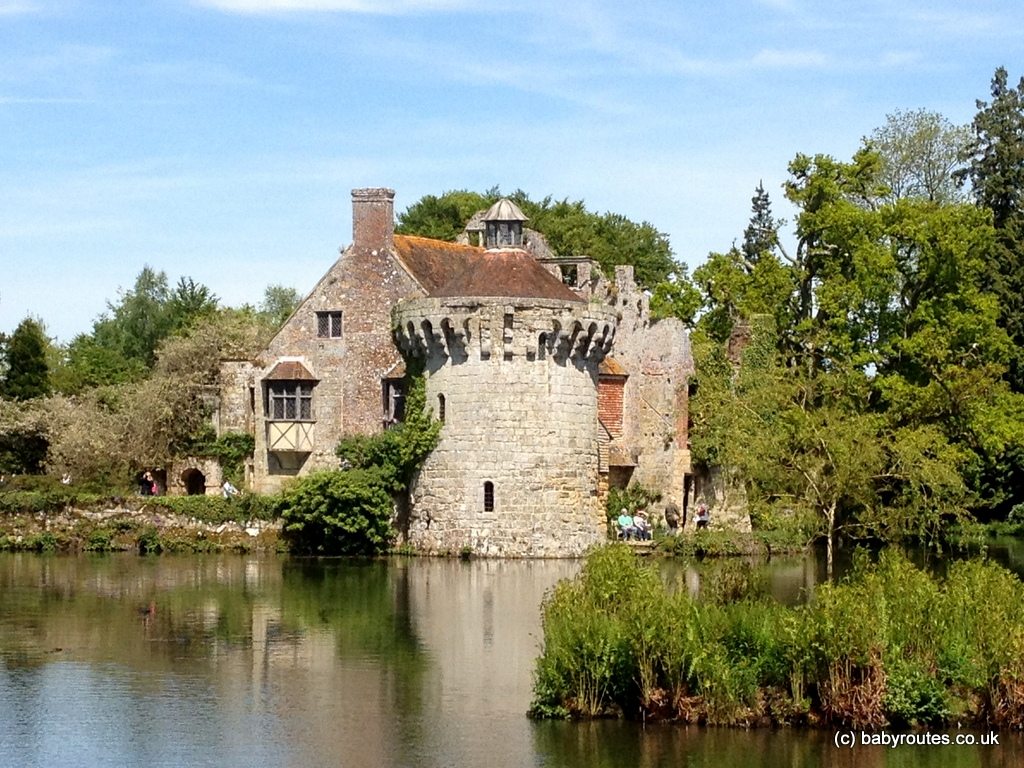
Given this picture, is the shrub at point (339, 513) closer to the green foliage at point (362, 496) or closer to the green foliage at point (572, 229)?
the green foliage at point (362, 496)

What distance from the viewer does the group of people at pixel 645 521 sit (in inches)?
1852

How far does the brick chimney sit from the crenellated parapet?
20.8 feet

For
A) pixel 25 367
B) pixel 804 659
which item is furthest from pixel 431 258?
pixel 804 659

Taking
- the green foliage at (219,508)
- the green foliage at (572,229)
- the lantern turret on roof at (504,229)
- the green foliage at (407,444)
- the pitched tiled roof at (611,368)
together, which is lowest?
the green foliage at (219,508)

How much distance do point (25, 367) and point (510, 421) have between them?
71.8 feet

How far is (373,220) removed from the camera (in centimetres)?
5131

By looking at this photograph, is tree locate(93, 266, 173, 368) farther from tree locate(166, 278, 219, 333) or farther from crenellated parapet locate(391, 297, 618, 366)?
crenellated parapet locate(391, 297, 618, 366)

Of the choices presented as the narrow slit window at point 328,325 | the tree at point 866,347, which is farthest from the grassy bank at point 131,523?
the tree at point 866,347

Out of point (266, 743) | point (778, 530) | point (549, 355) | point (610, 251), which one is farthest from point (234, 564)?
point (610, 251)

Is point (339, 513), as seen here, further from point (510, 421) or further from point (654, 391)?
point (654, 391)

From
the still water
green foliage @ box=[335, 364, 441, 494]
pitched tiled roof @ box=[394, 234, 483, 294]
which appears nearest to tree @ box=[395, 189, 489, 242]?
pitched tiled roof @ box=[394, 234, 483, 294]

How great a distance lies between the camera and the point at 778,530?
4778cm

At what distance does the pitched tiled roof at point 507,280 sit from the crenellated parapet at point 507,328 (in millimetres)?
399

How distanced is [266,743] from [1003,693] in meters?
8.70
